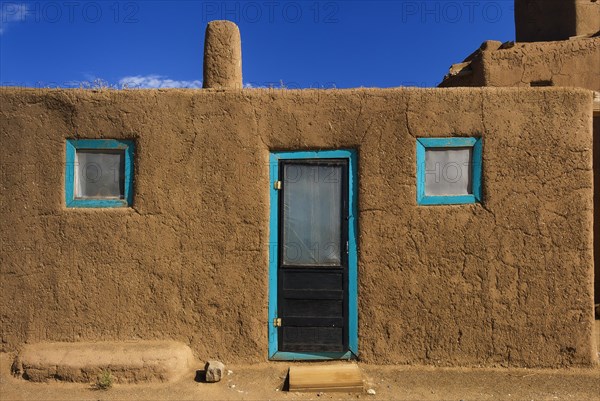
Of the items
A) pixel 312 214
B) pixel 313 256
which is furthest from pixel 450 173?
pixel 313 256

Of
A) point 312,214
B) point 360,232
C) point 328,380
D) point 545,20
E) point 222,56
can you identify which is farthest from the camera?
point 545,20

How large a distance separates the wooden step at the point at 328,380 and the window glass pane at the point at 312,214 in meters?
1.04

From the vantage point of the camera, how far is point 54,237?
5055mm

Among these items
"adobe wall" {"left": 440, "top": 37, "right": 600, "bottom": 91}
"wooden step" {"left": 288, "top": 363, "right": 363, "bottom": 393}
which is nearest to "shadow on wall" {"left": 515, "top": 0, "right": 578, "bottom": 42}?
"adobe wall" {"left": 440, "top": 37, "right": 600, "bottom": 91}

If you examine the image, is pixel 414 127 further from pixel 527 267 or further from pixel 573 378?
pixel 573 378

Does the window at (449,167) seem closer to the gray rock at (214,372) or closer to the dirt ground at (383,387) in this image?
the dirt ground at (383,387)

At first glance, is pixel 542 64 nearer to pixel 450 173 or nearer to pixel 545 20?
pixel 545 20

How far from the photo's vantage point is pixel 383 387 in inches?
182

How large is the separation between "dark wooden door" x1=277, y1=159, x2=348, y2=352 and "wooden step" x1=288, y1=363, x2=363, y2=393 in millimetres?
413

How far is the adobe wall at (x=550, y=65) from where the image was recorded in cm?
763

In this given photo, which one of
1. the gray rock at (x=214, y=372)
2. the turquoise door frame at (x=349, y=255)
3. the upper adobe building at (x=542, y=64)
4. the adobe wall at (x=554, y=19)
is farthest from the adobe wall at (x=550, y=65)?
the gray rock at (x=214, y=372)

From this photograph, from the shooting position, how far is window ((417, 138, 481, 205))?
16.6 feet

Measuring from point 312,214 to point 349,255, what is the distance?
1.80 feet

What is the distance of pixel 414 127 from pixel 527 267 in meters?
1.75
